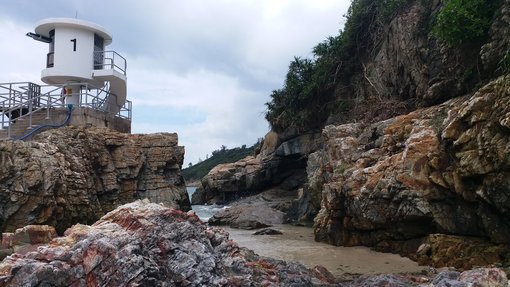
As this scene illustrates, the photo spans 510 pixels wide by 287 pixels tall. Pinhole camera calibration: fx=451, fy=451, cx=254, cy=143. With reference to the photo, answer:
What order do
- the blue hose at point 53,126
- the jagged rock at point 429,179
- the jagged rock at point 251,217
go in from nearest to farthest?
1. the jagged rock at point 429,179
2. the blue hose at point 53,126
3. the jagged rock at point 251,217

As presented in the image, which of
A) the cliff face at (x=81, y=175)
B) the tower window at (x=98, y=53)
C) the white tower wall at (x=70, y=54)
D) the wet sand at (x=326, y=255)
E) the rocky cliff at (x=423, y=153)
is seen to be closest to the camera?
the rocky cliff at (x=423, y=153)

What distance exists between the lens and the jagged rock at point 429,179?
9141 mm

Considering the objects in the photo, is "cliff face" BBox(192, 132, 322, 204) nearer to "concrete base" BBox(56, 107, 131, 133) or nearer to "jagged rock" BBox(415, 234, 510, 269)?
"concrete base" BBox(56, 107, 131, 133)

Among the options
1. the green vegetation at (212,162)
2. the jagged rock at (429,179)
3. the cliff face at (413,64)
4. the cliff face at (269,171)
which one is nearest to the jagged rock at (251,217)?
the jagged rock at (429,179)

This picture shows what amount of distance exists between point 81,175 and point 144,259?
32.3 feet

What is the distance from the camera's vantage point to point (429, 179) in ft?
35.2

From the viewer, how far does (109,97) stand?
2056 cm

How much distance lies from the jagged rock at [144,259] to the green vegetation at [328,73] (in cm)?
1648

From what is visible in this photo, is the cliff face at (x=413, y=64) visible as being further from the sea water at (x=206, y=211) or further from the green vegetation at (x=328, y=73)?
the sea water at (x=206, y=211)

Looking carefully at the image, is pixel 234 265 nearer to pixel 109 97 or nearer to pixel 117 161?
pixel 117 161

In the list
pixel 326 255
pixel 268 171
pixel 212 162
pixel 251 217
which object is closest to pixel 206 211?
pixel 268 171

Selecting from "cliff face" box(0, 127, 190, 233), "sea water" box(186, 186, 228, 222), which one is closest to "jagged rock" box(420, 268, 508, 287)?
"cliff face" box(0, 127, 190, 233)

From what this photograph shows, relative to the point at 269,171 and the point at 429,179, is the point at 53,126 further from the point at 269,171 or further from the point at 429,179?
the point at 269,171

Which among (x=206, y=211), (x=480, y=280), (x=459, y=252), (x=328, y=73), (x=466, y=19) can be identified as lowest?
(x=459, y=252)
